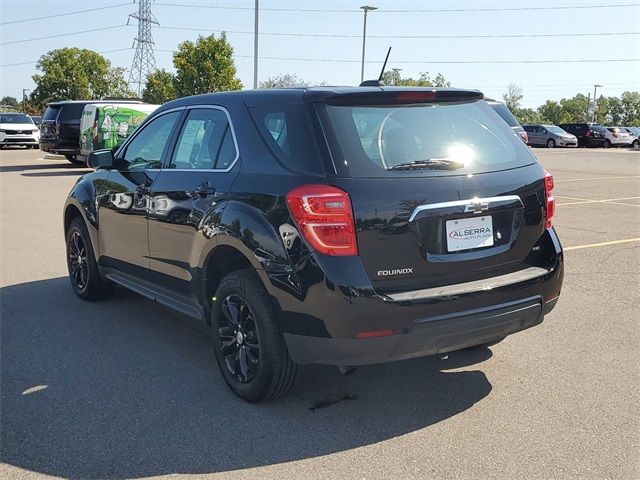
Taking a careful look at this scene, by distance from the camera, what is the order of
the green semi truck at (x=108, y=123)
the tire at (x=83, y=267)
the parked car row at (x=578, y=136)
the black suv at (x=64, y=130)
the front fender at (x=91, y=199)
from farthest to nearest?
the parked car row at (x=578, y=136) < the black suv at (x=64, y=130) < the green semi truck at (x=108, y=123) < the tire at (x=83, y=267) < the front fender at (x=91, y=199)

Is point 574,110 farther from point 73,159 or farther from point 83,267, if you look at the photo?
point 83,267

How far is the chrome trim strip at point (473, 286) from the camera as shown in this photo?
130 inches

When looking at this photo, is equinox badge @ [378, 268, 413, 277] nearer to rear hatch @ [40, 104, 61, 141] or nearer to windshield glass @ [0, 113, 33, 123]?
rear hatch @ [40, 104, 61, 141]

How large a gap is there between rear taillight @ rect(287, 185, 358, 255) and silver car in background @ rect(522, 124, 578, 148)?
39.6 metres

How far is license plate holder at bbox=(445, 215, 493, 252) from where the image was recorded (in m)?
3.44

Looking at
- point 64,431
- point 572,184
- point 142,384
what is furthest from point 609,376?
point 572,184

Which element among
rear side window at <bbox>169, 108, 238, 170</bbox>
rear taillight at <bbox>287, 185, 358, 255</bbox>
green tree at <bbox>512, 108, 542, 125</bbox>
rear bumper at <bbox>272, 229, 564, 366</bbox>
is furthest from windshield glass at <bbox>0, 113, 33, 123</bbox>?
green tree at <bbox>512, 108, 542, 125</bbox>

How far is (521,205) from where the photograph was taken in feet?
12.2

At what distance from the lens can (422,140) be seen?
3641 mm

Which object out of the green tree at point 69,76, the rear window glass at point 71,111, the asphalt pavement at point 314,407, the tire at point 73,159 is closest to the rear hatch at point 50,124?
the rear window glass at point 71,111

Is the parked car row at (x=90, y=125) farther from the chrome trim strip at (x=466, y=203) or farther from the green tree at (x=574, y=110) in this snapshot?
the green tree at (x=574, y=110)

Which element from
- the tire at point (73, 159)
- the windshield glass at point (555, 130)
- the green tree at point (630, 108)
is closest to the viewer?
the tire at point (73, 159)

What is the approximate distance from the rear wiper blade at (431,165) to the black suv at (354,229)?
10 mm

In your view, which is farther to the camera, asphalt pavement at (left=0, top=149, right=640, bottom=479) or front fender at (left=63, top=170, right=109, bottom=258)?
front fender at (left=63, top=170, right=109, bottom=258)
